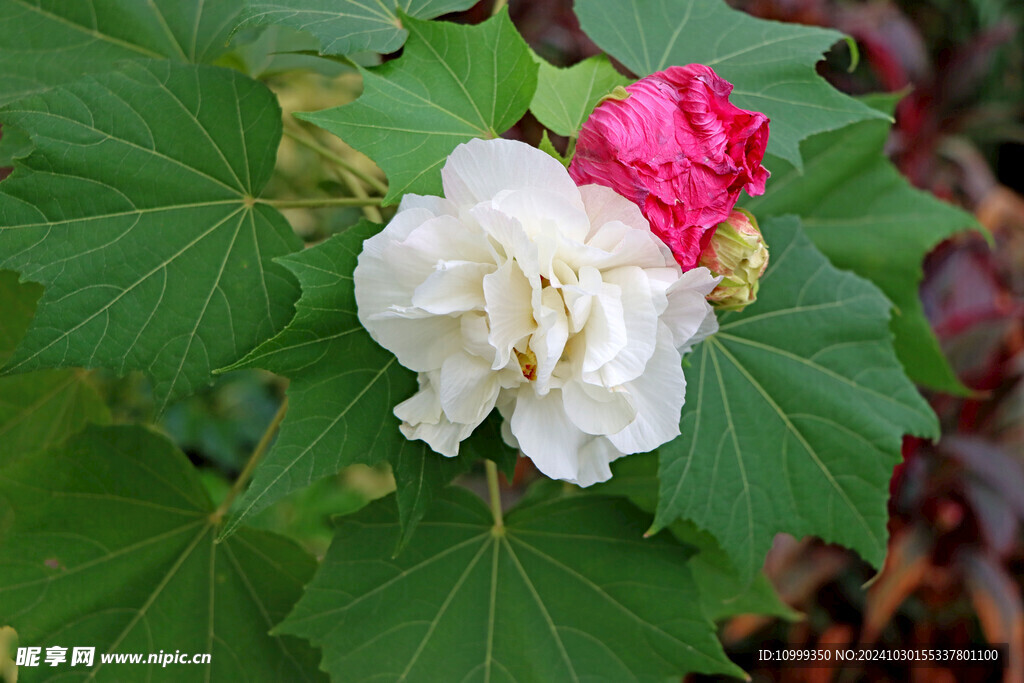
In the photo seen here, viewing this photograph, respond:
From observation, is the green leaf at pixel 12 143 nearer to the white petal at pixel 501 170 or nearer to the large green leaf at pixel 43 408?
the large green leaf at pixel 43 408

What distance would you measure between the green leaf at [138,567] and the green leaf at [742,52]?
1.68 feet

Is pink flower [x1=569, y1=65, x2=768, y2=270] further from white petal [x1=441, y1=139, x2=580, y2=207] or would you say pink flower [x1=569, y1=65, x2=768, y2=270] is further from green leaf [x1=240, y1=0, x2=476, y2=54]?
green leaf [x1=240, y1=0, x2=476, y2=54]

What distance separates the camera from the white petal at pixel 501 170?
0.43 m

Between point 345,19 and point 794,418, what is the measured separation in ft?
1.55

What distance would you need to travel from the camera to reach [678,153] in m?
0.45

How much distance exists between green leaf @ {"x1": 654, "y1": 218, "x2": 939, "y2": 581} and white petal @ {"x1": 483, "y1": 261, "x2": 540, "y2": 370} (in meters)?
0.22

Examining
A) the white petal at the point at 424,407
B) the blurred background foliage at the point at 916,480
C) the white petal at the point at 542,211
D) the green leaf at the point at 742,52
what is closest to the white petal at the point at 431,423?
the white petal at the point at 424,407

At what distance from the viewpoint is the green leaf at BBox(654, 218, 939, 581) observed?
1.96ft

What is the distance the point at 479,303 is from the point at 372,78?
0.61ft

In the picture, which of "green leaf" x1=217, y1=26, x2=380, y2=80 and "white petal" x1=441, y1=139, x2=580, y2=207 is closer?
"white petal" x1=441, y1=139, x2=580, y2=207

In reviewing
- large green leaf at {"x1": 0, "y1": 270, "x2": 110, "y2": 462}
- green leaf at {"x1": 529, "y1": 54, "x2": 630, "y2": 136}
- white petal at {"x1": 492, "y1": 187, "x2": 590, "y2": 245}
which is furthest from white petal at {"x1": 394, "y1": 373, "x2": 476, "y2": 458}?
large green leaf at {"x1": 0, "y1": 270, "x2": 110, "y2": 462}

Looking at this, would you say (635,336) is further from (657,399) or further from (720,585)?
(720,585)

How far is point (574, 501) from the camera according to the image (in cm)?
65

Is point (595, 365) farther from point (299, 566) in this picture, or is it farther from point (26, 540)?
point (26, 540)
